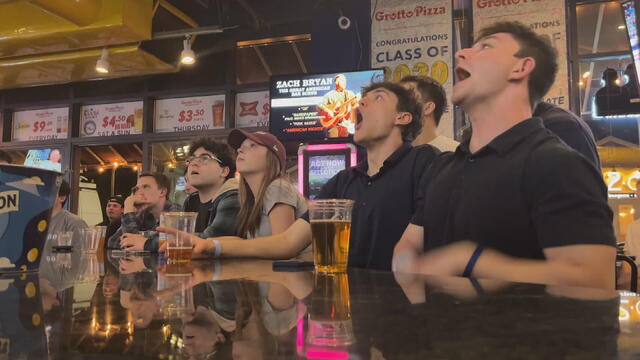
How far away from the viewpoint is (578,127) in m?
1.42

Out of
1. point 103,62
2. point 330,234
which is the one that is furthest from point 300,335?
point 103,62

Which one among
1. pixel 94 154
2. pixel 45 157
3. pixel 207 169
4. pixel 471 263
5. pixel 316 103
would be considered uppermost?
pixel 316 103

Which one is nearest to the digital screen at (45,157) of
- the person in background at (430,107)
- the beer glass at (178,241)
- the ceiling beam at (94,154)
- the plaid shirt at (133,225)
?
the ceiling beam at (94,154)

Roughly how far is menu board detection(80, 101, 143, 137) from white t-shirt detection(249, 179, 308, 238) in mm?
5113

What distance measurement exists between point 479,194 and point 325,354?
1043 millimetres

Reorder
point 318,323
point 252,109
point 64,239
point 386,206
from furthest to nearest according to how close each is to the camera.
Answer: point 252,109 → point 64,239 → point 386,206 → point 318,323

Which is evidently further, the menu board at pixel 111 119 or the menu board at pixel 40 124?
the menu board at pixel 40 124

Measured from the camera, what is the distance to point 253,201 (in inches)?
96.2

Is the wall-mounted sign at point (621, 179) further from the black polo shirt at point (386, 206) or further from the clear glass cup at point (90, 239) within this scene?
the clear glass cup at point (90, 239)

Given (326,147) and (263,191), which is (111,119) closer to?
(326,147)

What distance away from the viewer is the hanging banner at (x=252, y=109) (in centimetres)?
645

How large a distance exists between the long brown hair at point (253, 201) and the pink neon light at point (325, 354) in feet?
6.66

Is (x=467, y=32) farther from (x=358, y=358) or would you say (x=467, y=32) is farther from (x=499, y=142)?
(x=358, y=358)

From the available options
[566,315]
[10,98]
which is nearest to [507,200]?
[566,315]
